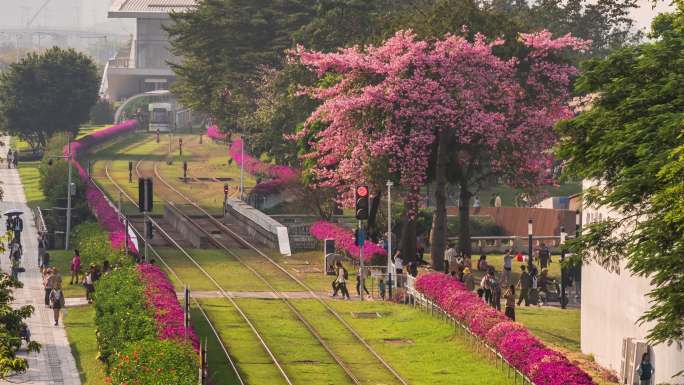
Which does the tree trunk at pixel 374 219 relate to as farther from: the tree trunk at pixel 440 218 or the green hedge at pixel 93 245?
the green hedge at pixel 93 245

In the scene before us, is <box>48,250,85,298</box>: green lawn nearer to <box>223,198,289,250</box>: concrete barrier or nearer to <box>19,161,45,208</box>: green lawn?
<box>223,198,289,250</box>: concrete barrier

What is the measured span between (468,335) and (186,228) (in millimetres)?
34174

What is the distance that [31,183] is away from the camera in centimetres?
10825

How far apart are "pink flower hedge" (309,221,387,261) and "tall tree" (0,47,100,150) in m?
64.2

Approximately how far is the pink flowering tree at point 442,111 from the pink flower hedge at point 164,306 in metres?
15.9

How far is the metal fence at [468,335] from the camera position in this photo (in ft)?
130

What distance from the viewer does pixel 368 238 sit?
67562 millimetres

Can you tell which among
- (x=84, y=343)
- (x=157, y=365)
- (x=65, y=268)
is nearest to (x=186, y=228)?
(x=65, y=268)

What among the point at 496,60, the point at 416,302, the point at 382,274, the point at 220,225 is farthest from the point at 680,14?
the point at 220,225

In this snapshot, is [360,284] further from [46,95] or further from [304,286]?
[46,95]

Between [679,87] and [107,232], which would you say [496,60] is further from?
[679,87]

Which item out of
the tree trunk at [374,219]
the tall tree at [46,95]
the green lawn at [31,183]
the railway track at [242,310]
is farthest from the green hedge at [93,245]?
the tall tree at [46,95]

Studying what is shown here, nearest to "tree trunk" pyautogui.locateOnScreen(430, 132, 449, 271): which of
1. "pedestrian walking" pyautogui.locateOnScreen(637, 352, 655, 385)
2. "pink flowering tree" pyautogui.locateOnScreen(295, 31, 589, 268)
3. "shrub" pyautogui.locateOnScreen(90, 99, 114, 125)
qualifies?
"pink flowering tree" pyautogui.locateOnScreen(295, 31, 589, 268)

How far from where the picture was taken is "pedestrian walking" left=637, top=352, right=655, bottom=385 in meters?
37.3
